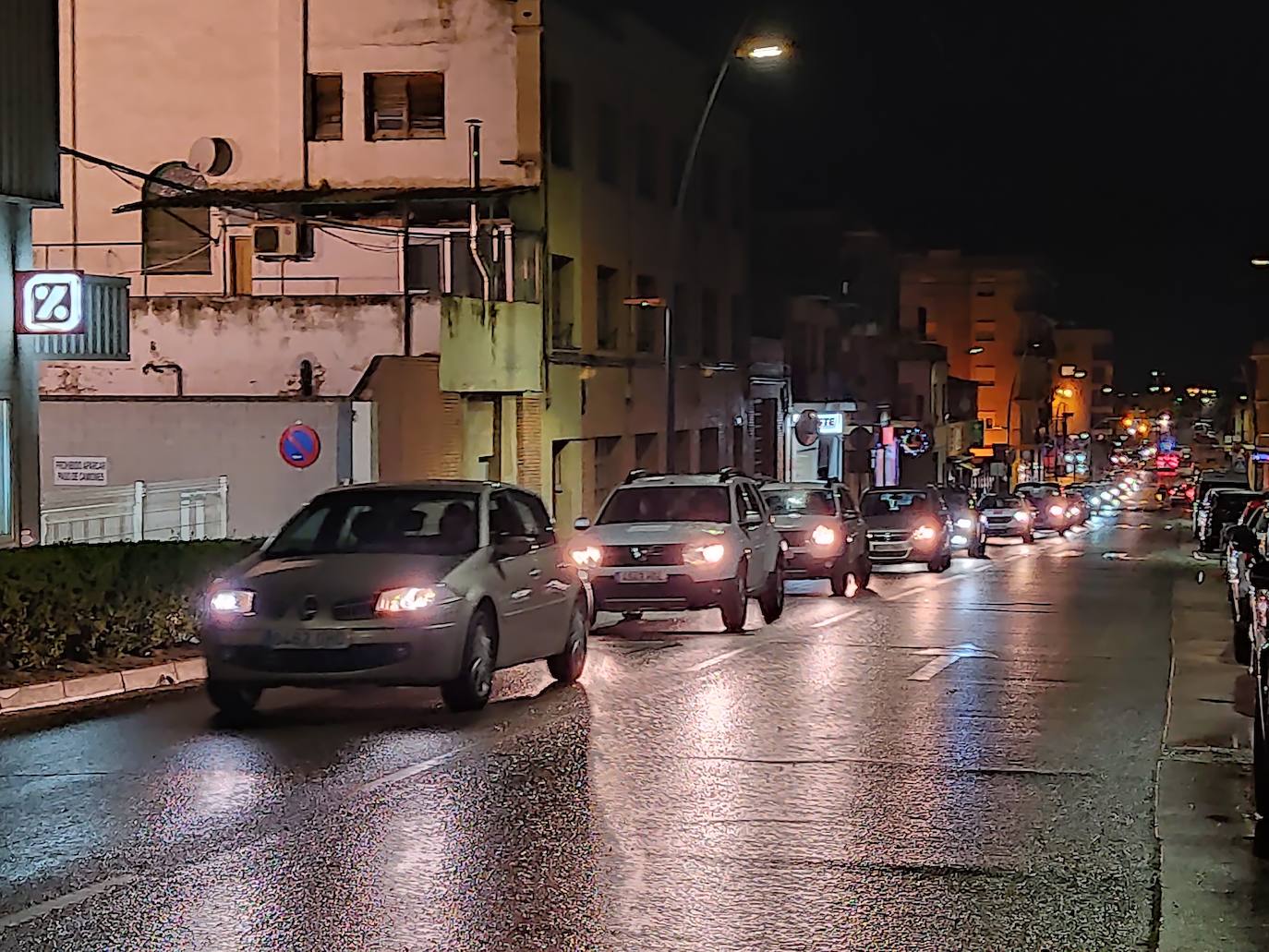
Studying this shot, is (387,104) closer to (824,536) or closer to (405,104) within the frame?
(405,104)

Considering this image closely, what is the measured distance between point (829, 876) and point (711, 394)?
134 feet

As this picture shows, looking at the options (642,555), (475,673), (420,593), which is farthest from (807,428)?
(420,593)

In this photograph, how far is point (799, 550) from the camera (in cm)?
2772

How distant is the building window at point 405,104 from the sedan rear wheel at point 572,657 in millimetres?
22283

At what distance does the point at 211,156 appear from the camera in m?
36.7

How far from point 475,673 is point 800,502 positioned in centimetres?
1574

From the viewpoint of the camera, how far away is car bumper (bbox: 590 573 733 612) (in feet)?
67.2

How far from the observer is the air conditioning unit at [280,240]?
33.4 m

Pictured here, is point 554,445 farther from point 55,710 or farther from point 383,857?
point 383,857

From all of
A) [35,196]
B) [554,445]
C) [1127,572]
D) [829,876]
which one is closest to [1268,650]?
[829,876]

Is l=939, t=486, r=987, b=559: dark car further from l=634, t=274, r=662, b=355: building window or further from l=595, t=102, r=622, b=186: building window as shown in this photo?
l=595, t=102, r=622, b=186: building window

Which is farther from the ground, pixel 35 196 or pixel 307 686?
pixel 35 196

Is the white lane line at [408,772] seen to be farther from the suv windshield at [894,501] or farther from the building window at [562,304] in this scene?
the building window at [562,304]

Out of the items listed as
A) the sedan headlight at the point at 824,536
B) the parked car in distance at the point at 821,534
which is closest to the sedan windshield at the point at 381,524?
the parked car in distance at the point at 821,534
